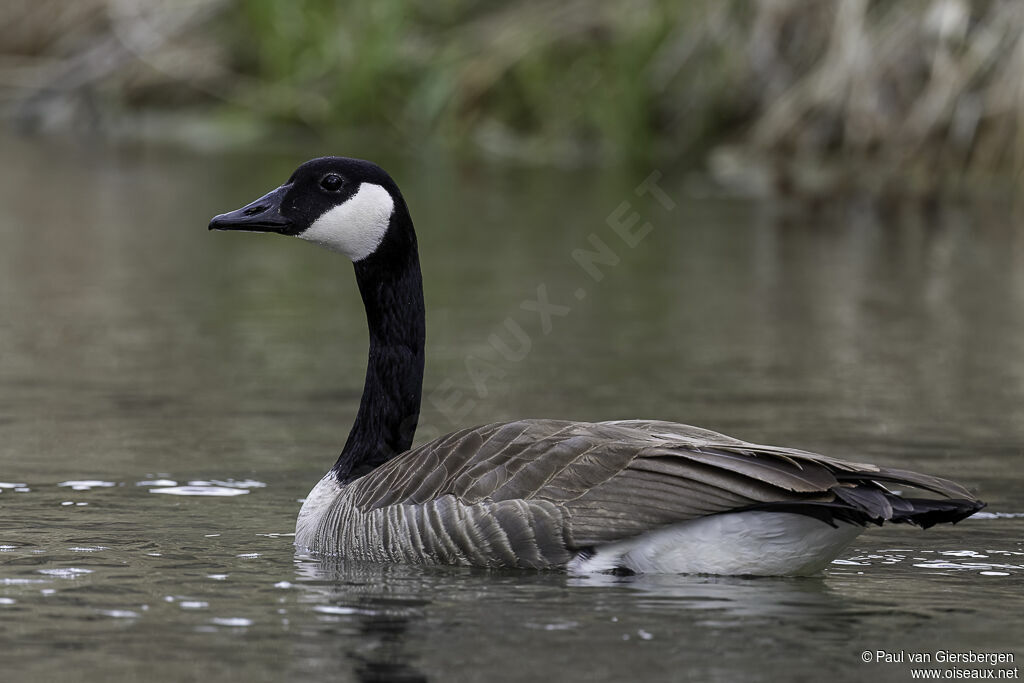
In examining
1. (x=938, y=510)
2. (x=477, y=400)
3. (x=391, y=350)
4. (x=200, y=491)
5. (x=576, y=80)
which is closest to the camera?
(x=938, y=510)

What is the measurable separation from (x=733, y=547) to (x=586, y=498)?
553 mm

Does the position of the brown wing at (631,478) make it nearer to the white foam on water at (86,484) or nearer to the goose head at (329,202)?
the goose head at (329,202)

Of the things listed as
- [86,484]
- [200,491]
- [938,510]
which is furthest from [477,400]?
[938,510]

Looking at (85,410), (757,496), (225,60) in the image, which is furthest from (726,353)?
(225,60)

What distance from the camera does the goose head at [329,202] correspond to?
744 cm

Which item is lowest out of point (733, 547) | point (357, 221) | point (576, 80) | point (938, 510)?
point (733, 547)

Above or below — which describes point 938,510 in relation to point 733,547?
above

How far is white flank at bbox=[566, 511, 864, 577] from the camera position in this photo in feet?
20.3

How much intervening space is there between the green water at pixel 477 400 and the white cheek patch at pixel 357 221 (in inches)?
49.2

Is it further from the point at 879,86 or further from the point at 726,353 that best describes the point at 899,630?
the point at 879,86

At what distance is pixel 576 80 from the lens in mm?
25141

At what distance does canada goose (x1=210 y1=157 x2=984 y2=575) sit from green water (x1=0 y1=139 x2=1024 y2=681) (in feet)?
0.43

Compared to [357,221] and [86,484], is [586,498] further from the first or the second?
[86,484]

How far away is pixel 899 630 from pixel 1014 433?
14.3ft
